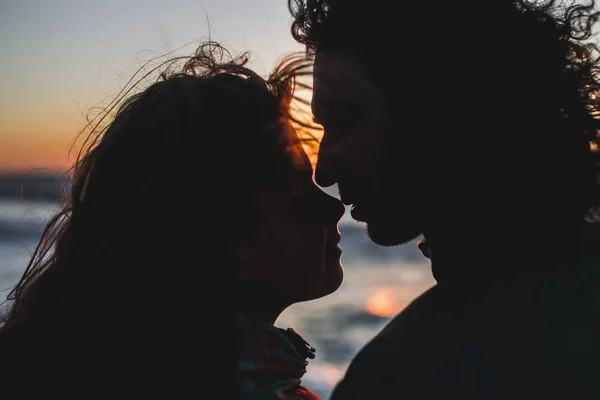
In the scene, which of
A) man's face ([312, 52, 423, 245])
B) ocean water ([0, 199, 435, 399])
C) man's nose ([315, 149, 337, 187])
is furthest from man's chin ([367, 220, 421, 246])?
ocean water ([0, 199, 435, 399])

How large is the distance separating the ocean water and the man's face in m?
2.44

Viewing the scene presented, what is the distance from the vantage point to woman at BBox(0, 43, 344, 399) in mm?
1701

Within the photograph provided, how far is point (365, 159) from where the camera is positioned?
1.80 m

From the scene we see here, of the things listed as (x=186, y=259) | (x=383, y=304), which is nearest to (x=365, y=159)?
(x=186, y=259)

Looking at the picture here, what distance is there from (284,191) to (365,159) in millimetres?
257

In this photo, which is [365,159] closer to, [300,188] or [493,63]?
[300,188]

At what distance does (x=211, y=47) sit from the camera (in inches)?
92.4

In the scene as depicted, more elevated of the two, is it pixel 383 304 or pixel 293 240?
pixel 293 240

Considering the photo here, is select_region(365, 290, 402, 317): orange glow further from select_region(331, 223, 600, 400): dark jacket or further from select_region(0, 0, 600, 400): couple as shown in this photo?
select_region(331, 223, 600, 400): dark jacket

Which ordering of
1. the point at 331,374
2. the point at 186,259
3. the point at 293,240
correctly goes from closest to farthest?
the point at 186,259
the point at 293,240
the point at 331,374

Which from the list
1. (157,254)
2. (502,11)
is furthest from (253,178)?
(502,11)

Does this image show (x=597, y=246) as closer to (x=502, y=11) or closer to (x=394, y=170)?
(x=394, y=170)

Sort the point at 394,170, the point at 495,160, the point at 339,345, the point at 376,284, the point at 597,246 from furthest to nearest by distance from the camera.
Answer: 1. the point at 376,284
2. the point at 339,345
3. the point at 394,170
4. the point at 495,160
5. the point at 597,246

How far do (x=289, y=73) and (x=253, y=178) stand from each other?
0.44 m
